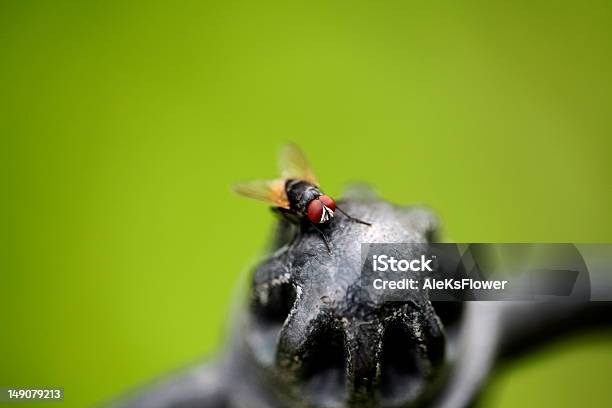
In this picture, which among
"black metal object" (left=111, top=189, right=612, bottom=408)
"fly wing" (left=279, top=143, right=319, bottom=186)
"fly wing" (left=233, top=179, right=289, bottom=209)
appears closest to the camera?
"black metal object" (left=111, top=189, right=612, bottom=408)

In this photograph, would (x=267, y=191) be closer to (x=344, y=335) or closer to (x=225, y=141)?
(x=344, y=335)

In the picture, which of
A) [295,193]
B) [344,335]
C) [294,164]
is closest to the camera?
[344,335]

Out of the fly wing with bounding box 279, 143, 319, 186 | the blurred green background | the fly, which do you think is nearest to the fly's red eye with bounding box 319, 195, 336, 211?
the fly

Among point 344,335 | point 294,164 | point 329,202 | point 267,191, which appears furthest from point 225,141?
point 344,335

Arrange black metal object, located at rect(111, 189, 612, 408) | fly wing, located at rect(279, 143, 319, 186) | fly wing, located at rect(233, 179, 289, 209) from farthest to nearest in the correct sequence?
fly wing, located at rect(279, 143, 319, 186)
fly wing, located at rect(233, 179, 289, 209)
black metal object, located at rect(111, 189, 612, 408)

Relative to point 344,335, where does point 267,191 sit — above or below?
above

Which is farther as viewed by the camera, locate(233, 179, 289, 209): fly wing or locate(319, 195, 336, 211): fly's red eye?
locate(233, 179, 289, 209): fly wing

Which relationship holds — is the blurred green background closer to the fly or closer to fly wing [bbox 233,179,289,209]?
the fly

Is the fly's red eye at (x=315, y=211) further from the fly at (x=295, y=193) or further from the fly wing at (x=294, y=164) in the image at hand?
the fly wing at (x=294, y=164)
